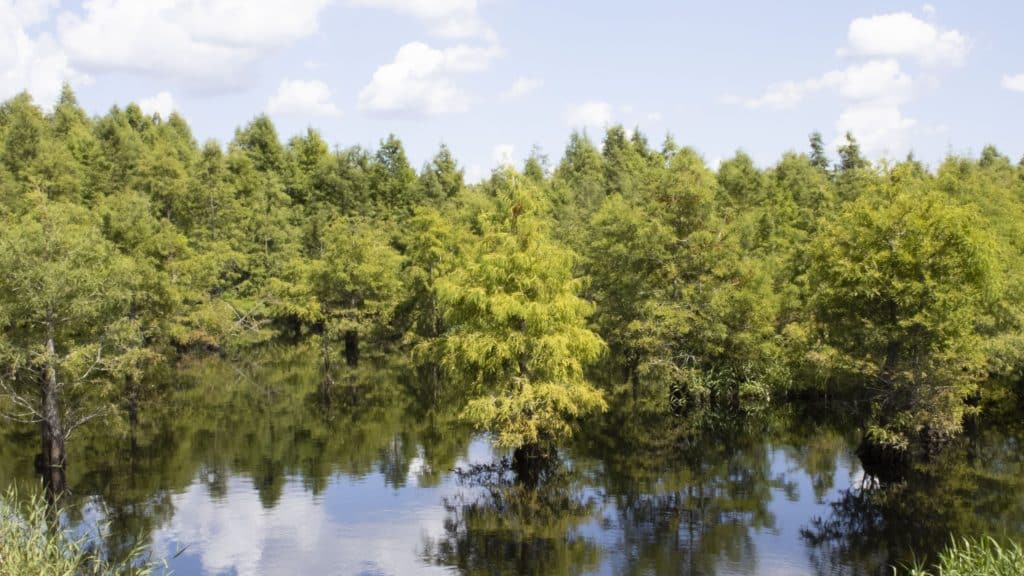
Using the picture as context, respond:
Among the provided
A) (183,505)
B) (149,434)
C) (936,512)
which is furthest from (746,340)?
(149,434)

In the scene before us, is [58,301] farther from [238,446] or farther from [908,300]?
[908,300]

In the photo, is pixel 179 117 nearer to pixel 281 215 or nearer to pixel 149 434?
pixel 281 215

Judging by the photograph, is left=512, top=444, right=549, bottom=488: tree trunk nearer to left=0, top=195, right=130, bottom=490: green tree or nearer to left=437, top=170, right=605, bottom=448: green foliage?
left=437, top=170, right=605, bottom=448: green foliage

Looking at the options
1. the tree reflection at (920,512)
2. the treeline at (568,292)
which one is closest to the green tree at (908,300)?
the treeline at (568,292)

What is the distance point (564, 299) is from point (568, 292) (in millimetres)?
620

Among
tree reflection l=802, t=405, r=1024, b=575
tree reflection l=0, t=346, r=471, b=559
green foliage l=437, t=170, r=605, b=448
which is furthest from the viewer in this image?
green foliage l=437, t=170, r=605, b=448

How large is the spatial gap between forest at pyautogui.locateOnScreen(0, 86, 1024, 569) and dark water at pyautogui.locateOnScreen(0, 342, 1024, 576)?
174cm

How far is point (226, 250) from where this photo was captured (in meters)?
60.6

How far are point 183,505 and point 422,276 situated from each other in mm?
30081

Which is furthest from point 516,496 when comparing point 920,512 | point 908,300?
point 908,300

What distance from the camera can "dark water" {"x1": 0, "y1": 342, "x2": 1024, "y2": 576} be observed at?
2108 cm

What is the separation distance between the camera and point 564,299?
1079 inches

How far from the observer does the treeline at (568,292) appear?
26797 mm

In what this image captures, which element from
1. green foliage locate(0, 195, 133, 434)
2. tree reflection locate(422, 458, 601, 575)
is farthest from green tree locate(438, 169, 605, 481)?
green foliage locate(0, 195, 133, 434)
